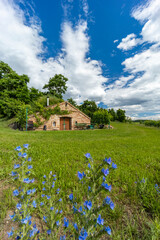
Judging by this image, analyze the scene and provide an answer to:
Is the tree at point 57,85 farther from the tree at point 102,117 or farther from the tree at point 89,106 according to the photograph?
the tree at point 102,117

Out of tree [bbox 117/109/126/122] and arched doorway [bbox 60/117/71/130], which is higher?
tree [bbox 117/109/126/122]

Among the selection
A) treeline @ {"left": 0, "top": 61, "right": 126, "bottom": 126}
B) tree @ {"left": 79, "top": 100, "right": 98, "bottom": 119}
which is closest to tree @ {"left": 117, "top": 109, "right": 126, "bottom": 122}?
tree @ {"left": 79, "top": 100, "right": 98, "bottom": 119}

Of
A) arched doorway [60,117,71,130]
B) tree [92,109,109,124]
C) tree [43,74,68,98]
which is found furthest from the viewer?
tree [43,74,68,98]

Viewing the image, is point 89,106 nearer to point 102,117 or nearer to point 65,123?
point 102,117

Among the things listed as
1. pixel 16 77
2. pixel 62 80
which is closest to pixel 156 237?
pixel 16 77

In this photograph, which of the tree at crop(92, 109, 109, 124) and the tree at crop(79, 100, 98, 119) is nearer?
the tree at crop(92, 109, 109, 124)

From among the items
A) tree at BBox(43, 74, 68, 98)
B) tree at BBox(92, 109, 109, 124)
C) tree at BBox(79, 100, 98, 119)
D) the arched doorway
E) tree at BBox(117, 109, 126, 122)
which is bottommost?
the arched doorway

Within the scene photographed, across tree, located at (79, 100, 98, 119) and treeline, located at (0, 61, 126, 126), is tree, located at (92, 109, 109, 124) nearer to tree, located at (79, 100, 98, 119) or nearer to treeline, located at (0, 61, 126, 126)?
treeline, located at (0, 61, 126, 126)

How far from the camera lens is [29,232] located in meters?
0.91

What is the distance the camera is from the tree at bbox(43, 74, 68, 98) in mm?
36150

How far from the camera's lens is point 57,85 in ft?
120

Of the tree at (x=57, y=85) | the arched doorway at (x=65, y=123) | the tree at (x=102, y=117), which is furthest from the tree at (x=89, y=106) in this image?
the arched doorway at (x=65, y=123)

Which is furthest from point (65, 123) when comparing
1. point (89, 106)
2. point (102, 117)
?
point (89, 106)

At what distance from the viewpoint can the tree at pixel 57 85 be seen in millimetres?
36150
